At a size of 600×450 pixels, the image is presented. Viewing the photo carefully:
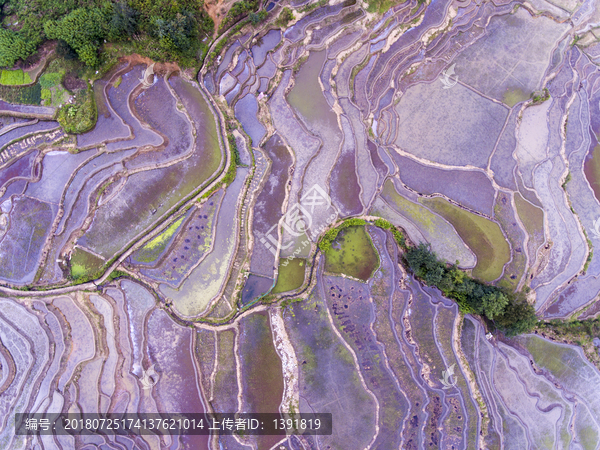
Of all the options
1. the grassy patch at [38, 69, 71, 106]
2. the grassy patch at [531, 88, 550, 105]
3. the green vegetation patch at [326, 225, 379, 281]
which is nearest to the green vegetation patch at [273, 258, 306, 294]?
the green vegetation patch at [326, 225, 379, 281]

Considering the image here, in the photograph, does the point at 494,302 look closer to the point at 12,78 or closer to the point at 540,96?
the point at 540,96

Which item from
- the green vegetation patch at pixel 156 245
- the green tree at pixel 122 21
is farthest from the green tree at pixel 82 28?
the green vegetation patch at pixel 156 245

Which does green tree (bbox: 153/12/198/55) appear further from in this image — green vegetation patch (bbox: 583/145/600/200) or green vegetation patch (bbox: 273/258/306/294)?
green vegetation patch (bbox: 583/145/600/200)

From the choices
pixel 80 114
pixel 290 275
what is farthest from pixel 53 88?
pixel 290 275

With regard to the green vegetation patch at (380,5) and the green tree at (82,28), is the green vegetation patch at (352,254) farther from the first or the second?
the green tree at (82,28)

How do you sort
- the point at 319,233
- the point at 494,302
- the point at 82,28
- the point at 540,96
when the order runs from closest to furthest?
1. the point at 494,302
2. the point at 82,28
3. the point at 319,233
4. the point at 540,96

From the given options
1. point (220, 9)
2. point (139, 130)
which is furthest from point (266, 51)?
point (139, 130)
